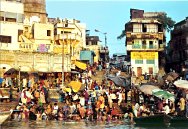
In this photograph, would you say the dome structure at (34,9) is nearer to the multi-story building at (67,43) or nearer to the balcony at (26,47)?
the multi-story building at (67,43)

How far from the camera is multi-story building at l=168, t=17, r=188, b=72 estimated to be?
2254 inches

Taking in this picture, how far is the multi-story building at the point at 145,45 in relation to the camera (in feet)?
193

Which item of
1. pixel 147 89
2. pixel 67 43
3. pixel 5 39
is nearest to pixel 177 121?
pixel 147 89

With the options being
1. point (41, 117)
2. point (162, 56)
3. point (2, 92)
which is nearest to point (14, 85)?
point (2, 92)

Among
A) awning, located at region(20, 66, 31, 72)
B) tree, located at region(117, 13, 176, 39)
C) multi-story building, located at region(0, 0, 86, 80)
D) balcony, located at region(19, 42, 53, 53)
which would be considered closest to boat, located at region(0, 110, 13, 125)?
multi-story building, located at region(0, 0, 86, 80)

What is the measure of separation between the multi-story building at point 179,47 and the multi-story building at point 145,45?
2.01 metres

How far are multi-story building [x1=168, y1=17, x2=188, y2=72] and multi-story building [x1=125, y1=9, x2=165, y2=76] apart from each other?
2008 millimetres

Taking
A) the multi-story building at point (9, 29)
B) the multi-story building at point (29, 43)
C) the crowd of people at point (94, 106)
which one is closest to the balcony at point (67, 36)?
the multi-story building at point (29, 43)

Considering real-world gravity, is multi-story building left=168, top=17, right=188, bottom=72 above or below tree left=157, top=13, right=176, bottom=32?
below

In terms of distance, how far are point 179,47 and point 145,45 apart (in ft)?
15.6

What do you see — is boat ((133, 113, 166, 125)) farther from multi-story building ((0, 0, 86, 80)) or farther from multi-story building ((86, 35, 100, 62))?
multi-story building ((86, 35, 100, 62))

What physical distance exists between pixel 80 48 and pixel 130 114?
94.7ft

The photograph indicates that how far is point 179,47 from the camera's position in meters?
60.1

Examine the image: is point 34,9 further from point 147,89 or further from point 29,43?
point 147,89
